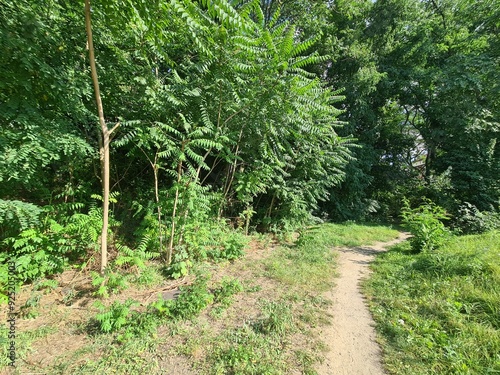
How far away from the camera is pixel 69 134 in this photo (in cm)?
295

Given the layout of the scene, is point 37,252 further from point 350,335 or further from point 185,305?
point 350,335

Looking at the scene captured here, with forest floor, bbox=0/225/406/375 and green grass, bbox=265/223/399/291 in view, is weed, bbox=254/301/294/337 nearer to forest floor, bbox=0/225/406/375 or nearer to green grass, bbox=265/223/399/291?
forest floor, bbox=0/225/406/375

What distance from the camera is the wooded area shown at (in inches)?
106

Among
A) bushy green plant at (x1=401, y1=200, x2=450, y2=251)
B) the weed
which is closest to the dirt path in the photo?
the weed

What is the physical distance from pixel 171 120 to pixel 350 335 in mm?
4140

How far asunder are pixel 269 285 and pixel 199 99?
11.5 ft

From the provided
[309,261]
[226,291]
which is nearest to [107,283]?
[226,291]

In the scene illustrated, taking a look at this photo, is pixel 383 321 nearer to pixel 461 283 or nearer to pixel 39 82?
pixel 461 283

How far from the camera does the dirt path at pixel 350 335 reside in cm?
227

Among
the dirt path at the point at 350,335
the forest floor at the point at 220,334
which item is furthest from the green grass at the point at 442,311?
the forest floor at the point at 220,334

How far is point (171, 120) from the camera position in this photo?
380 centimetres

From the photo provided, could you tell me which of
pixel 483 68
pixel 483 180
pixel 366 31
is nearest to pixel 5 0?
pixel 366 31

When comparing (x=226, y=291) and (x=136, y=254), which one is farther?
(x=136, y=254)

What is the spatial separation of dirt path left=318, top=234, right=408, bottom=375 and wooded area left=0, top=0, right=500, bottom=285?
2185mm
